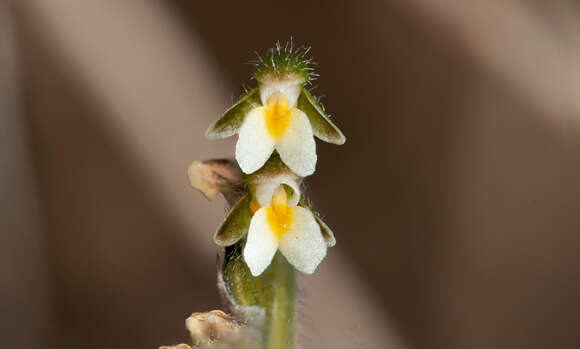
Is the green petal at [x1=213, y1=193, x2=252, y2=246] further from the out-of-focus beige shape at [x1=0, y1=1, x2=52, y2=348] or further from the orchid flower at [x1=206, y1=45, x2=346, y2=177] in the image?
the out-of-focus beige shape at [x1=0, y1=1, x2=52, y2=348]

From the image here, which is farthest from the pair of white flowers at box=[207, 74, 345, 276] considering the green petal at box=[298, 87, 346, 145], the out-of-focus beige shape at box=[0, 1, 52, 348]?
the out-of-focus beige shape at box=[0, 1, 52, 348]

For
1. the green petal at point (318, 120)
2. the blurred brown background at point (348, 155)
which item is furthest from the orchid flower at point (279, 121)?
the blurred brown background at point (348, 155)

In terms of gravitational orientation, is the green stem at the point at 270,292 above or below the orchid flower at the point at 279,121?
below

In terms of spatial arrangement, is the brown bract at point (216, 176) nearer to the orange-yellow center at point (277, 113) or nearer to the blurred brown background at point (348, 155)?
the orange-yellow center at point (277, 113)

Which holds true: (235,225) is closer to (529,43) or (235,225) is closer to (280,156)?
(280,156)

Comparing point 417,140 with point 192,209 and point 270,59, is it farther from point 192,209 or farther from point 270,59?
point 270,59

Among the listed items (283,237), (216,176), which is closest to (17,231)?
(216,176)
